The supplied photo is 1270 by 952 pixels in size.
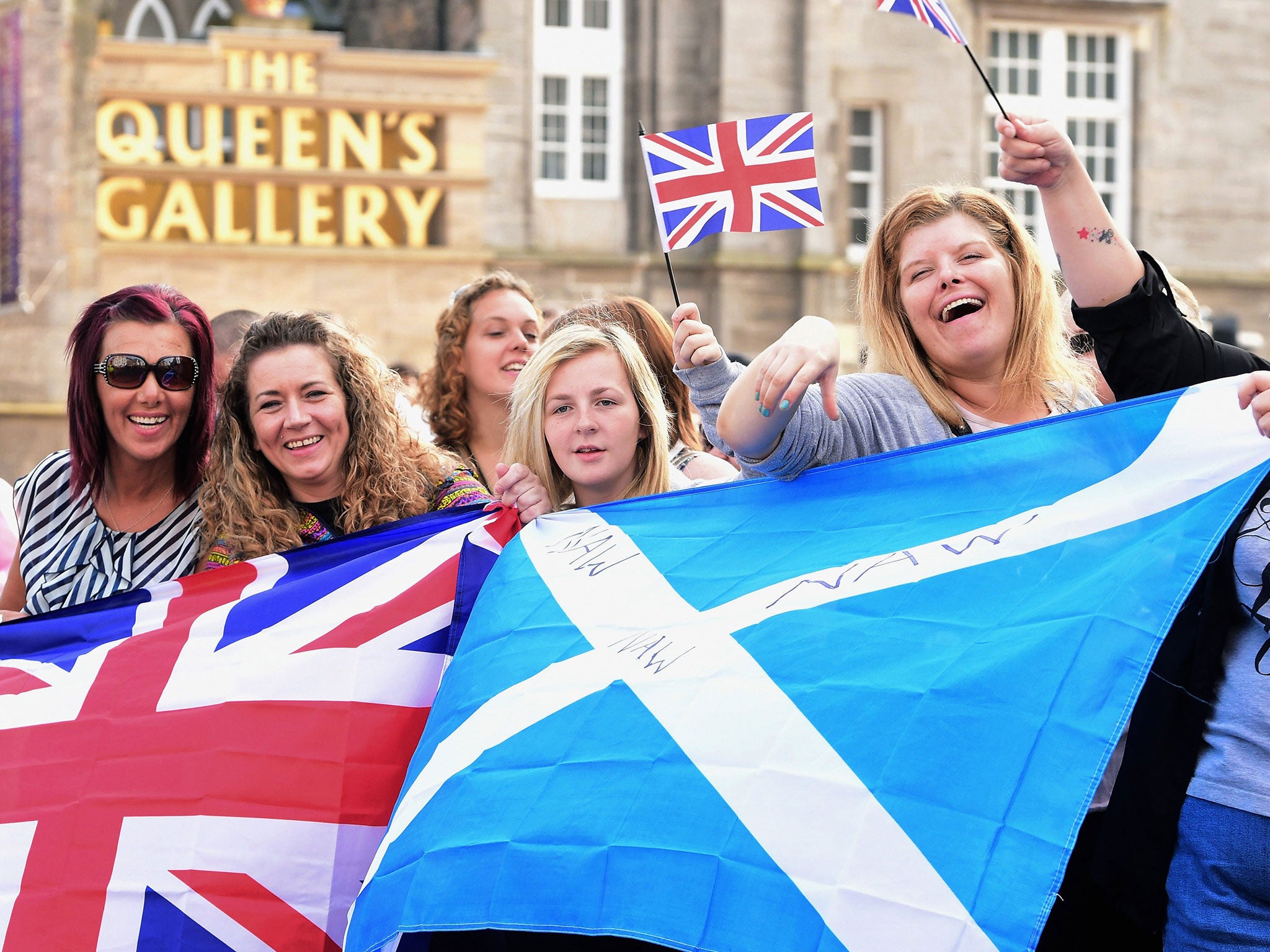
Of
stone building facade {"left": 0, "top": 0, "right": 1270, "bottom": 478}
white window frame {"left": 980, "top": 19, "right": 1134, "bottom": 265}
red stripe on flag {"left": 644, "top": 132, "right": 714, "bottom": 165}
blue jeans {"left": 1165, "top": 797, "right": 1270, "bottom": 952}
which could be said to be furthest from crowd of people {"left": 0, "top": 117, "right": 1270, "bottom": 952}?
white window frame {"left": 980, "top": 19, "right": 1134, "bottom": 265}

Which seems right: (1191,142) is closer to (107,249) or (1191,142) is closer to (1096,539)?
(107,249)

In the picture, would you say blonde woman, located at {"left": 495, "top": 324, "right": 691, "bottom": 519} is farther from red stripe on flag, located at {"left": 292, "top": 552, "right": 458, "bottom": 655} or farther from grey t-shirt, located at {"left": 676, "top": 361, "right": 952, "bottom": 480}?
grey t-shirt, located at {"left": 676, "top": 361, "right": 952, "bottom": 480}

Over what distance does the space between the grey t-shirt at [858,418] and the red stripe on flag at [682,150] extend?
680mm

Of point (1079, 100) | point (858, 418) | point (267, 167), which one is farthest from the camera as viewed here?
point (1079, 100)

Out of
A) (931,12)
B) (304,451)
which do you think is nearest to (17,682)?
(304,451)

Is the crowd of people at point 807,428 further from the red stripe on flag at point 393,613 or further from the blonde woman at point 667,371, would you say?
the red stripe on flag at point 393,613

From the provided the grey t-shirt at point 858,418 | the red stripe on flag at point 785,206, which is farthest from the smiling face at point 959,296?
the red stripe on flag at point 785,206

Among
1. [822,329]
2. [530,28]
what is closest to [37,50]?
[530,28]

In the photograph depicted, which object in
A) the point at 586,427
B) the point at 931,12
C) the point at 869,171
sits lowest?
the point at 586,427

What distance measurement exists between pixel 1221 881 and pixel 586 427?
5.50ft

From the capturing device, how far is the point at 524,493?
Answer: 3.39 m

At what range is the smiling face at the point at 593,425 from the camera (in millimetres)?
3371

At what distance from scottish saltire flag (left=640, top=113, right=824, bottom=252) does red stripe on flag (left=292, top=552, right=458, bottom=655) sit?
3.12ft

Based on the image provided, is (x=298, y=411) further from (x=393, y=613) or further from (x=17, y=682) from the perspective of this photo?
(x=17, y=682)
